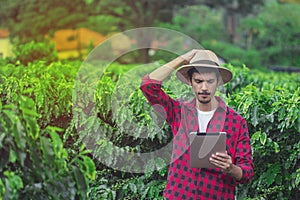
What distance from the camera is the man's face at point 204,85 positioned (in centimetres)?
386

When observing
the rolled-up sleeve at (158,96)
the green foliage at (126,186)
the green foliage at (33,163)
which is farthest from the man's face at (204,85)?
the green foliage at (126,186)

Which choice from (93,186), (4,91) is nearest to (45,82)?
(4,91)

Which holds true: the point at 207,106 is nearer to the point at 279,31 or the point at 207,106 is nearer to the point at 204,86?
the point at 204,86

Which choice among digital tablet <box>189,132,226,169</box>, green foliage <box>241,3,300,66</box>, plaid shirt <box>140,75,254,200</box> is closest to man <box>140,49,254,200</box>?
plaid shirt <box>140,75,254,200</box>

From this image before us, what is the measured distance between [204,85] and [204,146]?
0.38m

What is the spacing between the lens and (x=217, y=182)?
3906mm

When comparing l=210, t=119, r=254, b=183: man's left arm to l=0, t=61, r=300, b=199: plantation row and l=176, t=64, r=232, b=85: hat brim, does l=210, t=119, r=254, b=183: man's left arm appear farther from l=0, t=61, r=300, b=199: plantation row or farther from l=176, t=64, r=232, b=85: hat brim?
l=0, t=61, r=300, b=199: plantation row

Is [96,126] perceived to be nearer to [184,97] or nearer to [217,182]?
[184,97]

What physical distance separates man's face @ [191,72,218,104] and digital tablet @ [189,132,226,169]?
24cm

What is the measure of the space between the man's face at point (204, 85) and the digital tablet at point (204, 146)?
0.78 feet

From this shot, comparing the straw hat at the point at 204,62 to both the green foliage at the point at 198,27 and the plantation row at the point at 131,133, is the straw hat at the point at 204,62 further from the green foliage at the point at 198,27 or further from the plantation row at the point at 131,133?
the green foliage at the point at 198,27

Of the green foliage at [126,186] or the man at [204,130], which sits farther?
the green foliage at [126,186]

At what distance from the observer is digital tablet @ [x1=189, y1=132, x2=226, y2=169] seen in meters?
3.69

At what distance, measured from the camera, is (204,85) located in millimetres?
3873
